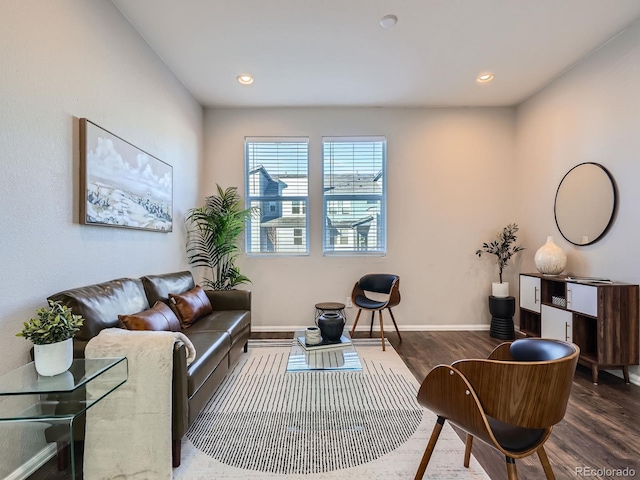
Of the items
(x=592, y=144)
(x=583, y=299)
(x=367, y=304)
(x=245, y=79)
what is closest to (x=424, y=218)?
(x=367, y=304)

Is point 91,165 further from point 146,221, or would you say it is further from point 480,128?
point 480,128

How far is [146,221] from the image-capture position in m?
2.80

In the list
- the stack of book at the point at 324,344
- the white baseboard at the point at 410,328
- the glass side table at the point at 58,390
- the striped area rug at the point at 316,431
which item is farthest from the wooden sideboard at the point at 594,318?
the glass side table at the point at 58,390

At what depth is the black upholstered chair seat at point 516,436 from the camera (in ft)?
3.91

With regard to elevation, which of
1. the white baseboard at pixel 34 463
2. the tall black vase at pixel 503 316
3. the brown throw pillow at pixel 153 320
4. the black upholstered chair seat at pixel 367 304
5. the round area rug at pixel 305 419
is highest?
the brown throw pillow at pixel 153 320

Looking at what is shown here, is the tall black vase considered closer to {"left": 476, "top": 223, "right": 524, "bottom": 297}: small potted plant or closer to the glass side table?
{"left": 476, "top": 223, "right": 524, "bottom": 297}: small potted plant

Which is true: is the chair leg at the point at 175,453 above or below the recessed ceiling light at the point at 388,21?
below

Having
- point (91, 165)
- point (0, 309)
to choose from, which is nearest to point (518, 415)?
point (0, 309)

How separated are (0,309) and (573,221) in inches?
178

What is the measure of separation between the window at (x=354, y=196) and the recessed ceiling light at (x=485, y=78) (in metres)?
1.35

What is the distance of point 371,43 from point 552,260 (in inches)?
110

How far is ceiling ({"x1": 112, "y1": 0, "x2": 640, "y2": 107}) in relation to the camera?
2.46 metres

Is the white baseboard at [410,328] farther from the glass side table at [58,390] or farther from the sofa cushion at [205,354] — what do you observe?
the glass side table at [58,390]

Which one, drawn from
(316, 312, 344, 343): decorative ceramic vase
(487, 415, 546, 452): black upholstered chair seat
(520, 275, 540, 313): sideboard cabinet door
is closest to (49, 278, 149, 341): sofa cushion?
(316, 312, 344, 343): decorative ceramic vase
